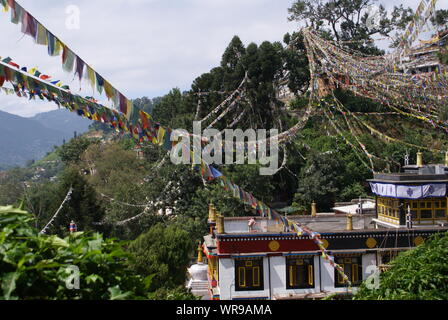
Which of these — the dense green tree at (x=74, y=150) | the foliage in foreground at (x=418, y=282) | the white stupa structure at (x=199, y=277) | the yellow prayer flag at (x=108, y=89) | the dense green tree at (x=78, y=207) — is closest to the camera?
the foliage in foreground at (x=418, y=282)

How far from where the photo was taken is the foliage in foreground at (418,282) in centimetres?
831

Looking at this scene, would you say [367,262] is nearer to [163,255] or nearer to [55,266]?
[163,255]

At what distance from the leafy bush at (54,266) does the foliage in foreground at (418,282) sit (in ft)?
15.2

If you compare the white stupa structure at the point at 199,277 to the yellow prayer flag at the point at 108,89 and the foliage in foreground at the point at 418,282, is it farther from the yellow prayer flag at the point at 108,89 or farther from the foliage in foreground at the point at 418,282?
the yellow prayer flag at the point at 108,89

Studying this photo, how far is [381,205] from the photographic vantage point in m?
21.7

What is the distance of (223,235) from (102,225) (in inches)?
628

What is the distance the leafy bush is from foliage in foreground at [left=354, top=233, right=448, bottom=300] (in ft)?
15.2

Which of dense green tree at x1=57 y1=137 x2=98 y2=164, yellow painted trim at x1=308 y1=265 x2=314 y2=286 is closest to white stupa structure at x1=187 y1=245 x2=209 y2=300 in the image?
yellow painted trim at x1=308 y1=265 x2=314 y2=286

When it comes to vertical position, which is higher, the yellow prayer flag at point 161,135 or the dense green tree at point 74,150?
the dense green tree at point 74,150

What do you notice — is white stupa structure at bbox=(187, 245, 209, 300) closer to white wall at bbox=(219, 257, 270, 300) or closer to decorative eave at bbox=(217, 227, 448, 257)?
white wall at bbox=(219, 257, 270, 300)

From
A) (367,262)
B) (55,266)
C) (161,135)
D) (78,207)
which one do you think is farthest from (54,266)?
(78,207)

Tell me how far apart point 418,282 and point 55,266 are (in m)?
6.17

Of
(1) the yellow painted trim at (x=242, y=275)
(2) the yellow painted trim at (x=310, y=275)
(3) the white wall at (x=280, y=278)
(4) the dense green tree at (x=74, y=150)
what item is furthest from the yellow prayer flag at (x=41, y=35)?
(4) the dense green tree at (x=74, y=150)
